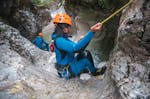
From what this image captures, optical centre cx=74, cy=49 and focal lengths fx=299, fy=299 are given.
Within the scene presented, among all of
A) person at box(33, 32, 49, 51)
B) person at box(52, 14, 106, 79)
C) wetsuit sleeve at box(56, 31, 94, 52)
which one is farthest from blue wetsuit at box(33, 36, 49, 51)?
wetsuit sleeve at box(56, 31, 94, 52)

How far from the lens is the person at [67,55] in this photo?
665 cm

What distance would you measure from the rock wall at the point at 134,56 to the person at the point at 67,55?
2034 mm

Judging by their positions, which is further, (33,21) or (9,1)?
(33,21)

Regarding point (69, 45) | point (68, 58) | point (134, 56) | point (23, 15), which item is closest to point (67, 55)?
point (68, 58)

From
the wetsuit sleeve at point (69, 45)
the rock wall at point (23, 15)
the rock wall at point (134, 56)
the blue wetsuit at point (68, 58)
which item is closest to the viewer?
the rock wall at point (134, 56)

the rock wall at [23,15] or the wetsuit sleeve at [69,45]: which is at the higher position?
the rock wall at [23,15]

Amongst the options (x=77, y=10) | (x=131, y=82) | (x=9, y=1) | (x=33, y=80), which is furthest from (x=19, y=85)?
(x=9, y=1)

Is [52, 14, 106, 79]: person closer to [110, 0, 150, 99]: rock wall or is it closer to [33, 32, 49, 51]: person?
[110, 0, 150, 99]: rock wall

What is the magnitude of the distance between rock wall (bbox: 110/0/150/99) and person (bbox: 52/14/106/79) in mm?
2034

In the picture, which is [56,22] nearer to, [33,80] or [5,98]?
[33,80]

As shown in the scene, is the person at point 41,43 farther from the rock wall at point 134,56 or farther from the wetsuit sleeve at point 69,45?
the rock wall at point 134,56

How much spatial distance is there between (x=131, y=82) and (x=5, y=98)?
2696mm

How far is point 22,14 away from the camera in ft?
37.9

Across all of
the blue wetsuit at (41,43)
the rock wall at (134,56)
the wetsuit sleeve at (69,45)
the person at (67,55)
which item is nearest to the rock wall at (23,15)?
the blue wetsuit at (41,43)
